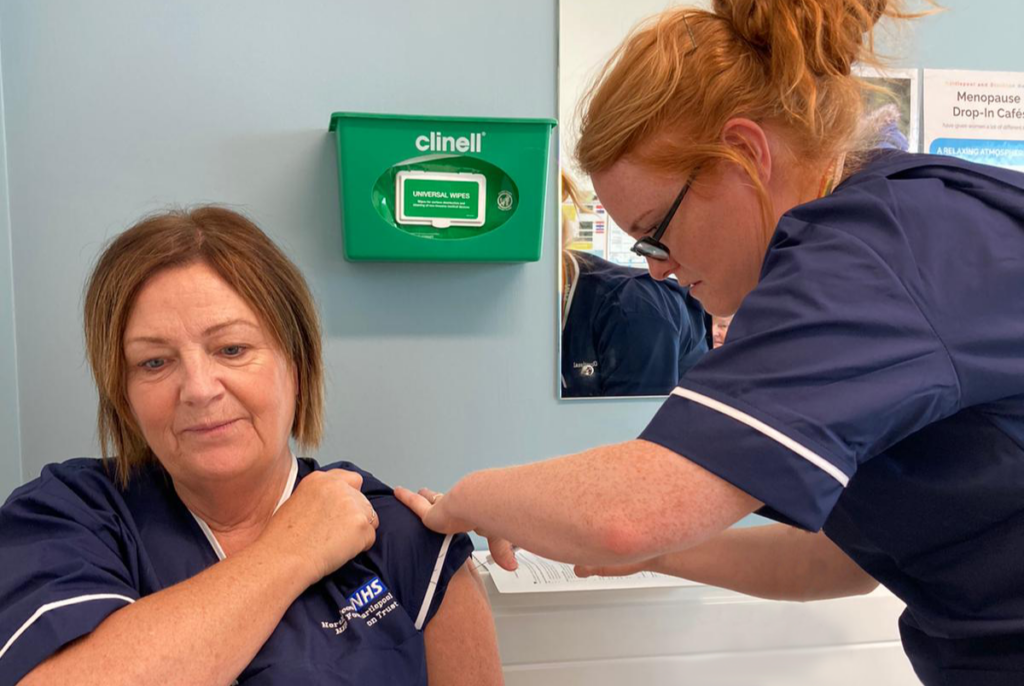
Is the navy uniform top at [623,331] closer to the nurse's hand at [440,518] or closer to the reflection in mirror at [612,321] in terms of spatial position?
the reflection in mirror at [612,321]

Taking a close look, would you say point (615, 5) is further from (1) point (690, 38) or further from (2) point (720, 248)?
(2) point (720, 248)

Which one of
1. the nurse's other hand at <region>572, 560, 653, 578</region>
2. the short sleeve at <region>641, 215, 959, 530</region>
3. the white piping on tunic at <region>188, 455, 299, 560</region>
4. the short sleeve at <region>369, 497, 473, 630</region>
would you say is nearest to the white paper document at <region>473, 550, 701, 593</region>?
the nurse's other hand at <region>572, 560, 653, 578</region>

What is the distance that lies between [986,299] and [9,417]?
1.45m

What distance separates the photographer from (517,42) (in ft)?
5.02

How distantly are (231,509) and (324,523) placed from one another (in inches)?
7.3

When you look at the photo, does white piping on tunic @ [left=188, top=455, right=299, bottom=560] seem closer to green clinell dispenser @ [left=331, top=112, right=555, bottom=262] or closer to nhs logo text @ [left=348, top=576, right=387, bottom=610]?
nhs logo text @ [left=348, top=576, right=387, bottom=610]

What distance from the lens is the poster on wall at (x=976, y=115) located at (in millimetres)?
1682

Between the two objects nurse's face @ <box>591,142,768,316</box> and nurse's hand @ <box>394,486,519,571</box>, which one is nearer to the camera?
nurse's face @ <box>591,142,768,316</box>

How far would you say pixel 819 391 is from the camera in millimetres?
667

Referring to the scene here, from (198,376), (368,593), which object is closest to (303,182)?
(198,376)

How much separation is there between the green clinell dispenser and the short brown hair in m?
0.29

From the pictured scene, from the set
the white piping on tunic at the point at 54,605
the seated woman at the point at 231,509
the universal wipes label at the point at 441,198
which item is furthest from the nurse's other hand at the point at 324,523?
the universal wipes label at the point at 441,198

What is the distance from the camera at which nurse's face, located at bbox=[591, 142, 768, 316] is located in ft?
2.87

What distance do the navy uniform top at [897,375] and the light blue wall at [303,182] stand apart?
83 centimetres
